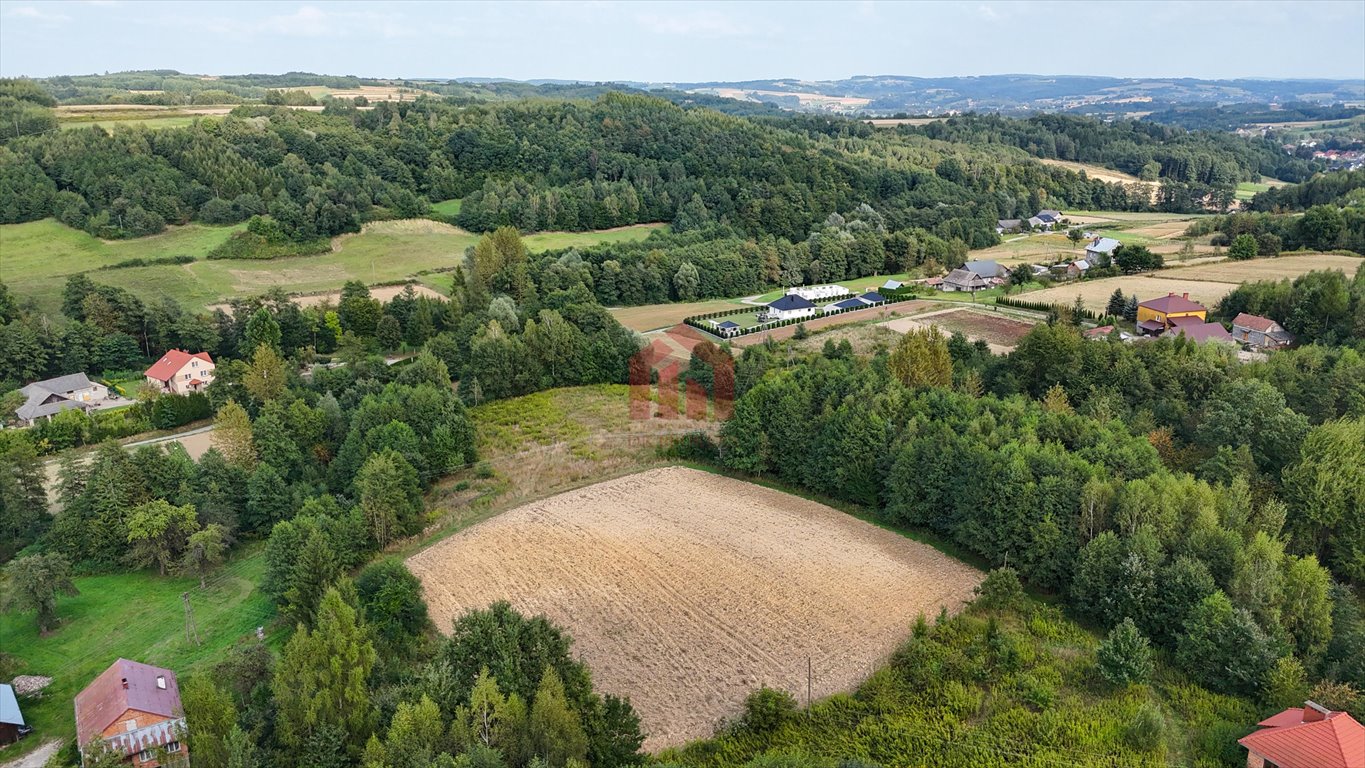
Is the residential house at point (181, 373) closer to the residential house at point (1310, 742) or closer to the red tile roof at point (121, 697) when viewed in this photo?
the red tile roof at point (121, 697)

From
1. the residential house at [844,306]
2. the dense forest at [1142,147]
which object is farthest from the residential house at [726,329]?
the dense forest at [1142,147]

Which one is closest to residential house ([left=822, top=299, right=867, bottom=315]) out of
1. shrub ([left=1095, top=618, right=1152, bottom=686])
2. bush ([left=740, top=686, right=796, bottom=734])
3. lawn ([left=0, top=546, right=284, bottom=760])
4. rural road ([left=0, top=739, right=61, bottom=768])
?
shrub ([left=1095, top=618, right=1152, bottom=686])

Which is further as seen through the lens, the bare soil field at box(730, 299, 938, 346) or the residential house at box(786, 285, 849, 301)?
the residential house at box(786, 285, 849, 301)

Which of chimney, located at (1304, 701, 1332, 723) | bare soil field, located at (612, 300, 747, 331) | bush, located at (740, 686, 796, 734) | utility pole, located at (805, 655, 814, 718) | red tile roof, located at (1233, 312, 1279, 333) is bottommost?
bare soil field, located at (612, 300, 747, 331)

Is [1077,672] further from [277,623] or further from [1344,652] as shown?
[277,623]

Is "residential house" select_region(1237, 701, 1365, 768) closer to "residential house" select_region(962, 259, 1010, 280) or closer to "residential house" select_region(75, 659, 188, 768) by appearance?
"residential house" select_region(75, 659, 188, 768)

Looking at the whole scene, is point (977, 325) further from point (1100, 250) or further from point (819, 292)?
point (1100, 250)

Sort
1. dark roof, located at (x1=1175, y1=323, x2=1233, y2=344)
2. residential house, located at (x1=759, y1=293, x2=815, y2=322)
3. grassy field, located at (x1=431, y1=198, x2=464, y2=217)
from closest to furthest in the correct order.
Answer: dark roof, located at (x1=1175, y1=323, x2=1233, y2=344) < residential house, located at (x1=759, y1=293, x2=815, y2=322) < grassy field, located at (x1=431, y1=198, x2=464, y2=217)

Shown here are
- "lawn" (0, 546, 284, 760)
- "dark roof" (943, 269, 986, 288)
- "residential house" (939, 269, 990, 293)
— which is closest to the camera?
"lawn" (0, 546, 284, 760)
